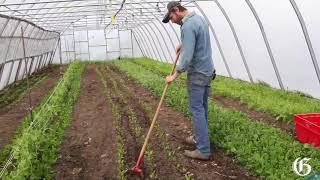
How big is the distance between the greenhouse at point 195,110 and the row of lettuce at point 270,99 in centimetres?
3

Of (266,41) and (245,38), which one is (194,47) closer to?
(266,41)

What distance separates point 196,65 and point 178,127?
1988mm

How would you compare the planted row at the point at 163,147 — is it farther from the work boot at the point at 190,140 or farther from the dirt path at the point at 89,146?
the dirt path at the point at 89,146

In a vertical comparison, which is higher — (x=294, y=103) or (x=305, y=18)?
(x=305, y=18)

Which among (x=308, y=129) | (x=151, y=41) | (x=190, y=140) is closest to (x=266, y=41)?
(x=190, y=140)

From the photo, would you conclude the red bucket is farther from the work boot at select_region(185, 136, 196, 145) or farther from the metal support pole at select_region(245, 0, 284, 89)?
the metal support pole at select_region(245, 0, 284, 89)

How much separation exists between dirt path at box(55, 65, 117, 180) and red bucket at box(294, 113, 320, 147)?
2444 mm

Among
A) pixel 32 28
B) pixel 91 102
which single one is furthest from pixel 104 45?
pixel 91 102

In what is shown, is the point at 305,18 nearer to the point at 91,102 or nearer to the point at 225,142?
the point at 225,142

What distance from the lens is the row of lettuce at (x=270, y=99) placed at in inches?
304

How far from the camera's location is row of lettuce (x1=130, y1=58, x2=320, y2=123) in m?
7.71

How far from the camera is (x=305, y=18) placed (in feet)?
31.1

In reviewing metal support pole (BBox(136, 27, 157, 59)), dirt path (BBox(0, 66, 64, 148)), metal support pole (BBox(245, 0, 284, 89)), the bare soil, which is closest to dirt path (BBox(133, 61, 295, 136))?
the bare soil

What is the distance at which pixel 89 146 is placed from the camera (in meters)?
6.58
